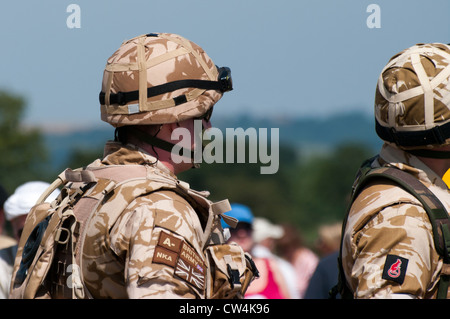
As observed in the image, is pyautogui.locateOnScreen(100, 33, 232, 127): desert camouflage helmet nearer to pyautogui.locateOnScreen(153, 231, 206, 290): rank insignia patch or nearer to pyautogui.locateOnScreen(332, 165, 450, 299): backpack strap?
pyautogui.locateOnScreen(153, 231, 206, 290): rank insignia patch

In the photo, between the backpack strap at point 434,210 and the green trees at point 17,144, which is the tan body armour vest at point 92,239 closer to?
the backpack strap at point 434,210

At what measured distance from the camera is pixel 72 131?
193125 millimetres

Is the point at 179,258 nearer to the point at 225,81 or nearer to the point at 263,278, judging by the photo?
the point at 225,81

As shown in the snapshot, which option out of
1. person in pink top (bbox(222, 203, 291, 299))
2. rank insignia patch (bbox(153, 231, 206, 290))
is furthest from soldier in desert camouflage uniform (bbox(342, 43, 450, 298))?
person in pink top (bbox(222, 203, 291, 299))

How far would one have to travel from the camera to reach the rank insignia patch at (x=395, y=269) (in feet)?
12.0

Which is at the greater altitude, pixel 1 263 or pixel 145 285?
pixel 145 285

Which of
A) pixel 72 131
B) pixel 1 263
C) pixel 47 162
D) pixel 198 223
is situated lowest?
pixel 72 131

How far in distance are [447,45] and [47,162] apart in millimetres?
98757

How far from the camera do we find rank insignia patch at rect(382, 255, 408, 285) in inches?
143

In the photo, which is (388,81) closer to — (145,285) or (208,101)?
(208,101)

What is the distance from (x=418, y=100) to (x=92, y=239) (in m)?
1.73

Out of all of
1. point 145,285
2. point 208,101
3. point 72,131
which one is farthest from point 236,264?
point 72,131

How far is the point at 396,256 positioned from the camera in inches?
145

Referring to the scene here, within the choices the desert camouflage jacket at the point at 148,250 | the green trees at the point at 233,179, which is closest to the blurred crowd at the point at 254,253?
the desert camouflage jacket at the point at 148,250
